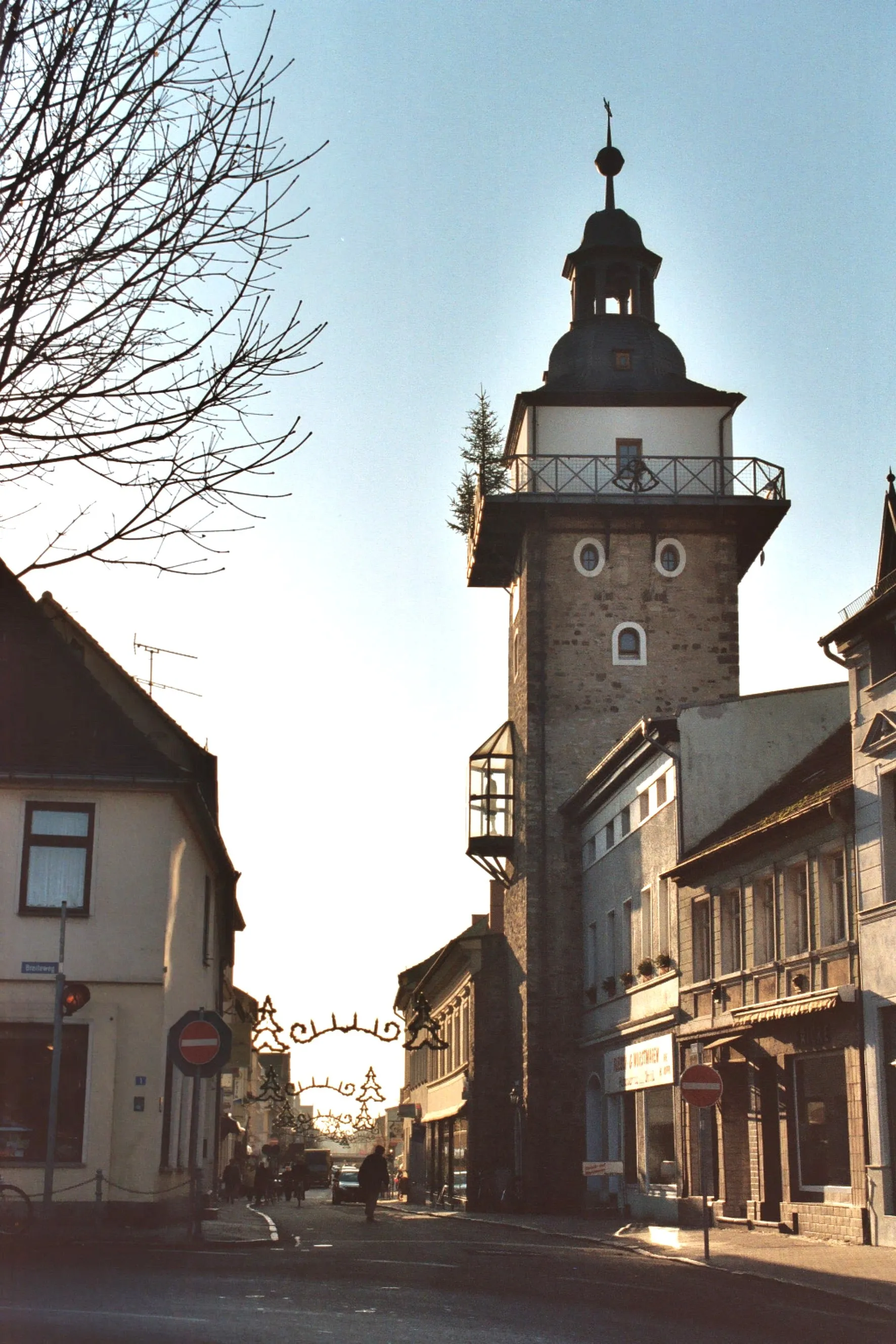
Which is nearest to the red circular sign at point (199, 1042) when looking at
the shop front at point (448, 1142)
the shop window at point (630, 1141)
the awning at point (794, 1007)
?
the awning at point (794, 1007)

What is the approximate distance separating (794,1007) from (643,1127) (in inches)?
432

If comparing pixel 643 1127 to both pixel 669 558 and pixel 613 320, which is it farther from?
pixel 613 320

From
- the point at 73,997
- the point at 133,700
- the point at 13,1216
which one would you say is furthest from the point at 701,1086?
the point at 133,700

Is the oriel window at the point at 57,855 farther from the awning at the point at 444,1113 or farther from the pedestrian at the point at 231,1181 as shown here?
the pedestrian at the point at 231,1181

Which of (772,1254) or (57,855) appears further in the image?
(57,855)

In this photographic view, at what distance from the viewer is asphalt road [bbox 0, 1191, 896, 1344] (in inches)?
436

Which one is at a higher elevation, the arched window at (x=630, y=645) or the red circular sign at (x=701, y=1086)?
the arched window at (x=630, y=645)

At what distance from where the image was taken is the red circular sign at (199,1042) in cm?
2006

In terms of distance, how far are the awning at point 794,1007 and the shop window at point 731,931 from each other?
3.07 ft

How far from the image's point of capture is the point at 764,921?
93.0ft

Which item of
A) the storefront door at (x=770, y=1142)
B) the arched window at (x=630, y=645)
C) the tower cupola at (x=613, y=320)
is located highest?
the tower cupola at (x=613, y=320)

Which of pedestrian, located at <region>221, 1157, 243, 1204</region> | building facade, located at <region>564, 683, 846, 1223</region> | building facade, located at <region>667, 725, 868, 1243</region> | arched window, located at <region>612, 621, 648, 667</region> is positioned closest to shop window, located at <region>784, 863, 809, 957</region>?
building facade, located at <region>667, 725, 868, 1243</region>

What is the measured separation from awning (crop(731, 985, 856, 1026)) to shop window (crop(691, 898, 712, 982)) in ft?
7.54

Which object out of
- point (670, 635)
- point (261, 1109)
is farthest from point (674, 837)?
point (261, 1109)
